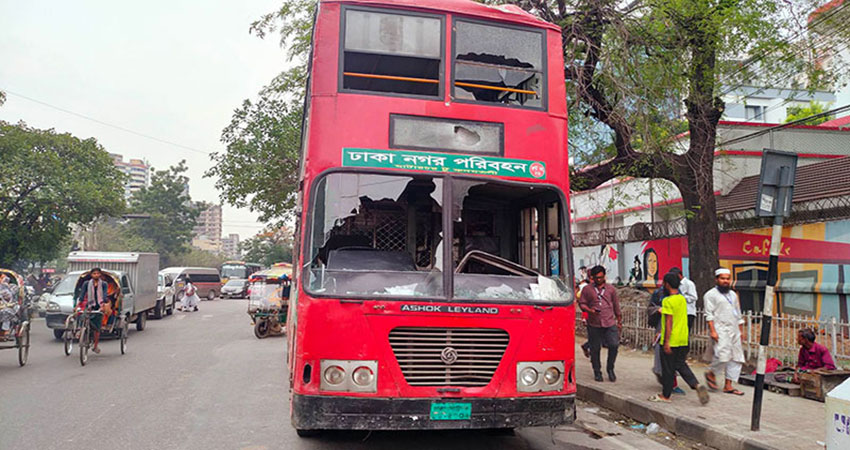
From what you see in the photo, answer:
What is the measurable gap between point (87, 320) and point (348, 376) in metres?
9.19

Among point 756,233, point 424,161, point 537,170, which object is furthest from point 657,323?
point 756,233

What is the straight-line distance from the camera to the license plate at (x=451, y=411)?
4.55 metres

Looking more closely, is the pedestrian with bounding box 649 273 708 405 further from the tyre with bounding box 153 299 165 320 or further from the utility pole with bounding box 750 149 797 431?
the tyre with bounding box 153 299 165 320

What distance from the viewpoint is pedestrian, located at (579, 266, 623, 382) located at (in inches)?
353

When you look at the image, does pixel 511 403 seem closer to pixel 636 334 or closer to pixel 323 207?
pixel 323 207

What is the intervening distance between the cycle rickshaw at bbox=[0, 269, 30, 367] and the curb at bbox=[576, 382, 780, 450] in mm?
9352

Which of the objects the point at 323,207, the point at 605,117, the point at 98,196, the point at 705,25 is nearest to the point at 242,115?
the point at 98,196

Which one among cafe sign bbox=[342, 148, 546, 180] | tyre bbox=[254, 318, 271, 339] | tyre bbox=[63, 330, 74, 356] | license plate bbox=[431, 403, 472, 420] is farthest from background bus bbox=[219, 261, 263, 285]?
license plate bbox=[431, 403, 472, 420]

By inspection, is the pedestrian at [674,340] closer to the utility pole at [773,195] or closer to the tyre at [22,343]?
the utility pole at [773,195]

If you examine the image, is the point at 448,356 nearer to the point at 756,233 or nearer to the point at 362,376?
the point at 362,376

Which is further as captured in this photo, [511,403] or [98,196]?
[98,196]

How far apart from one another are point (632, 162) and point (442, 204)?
7606 mm

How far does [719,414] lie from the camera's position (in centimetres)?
688

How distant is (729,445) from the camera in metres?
5.94
